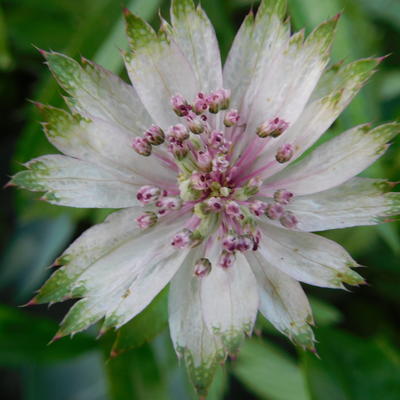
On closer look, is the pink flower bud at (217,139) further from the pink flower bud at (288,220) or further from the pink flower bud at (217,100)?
the pink flower bud at (288,220)

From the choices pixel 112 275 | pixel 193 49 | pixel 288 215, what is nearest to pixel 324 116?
pixel 288 215

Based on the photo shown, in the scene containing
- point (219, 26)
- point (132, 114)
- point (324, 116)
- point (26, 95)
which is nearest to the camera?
point (324, 116)

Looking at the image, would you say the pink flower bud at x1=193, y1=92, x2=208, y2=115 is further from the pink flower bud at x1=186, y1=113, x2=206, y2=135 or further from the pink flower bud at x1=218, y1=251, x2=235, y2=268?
the pink flower bud at x1=218, y1=251, x2=235, y2=268

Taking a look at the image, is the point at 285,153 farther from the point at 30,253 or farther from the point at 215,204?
the point at 30,253

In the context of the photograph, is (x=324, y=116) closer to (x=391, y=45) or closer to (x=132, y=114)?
(x=132, y=114)

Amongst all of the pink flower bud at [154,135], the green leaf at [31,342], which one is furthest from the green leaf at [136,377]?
the pink flower bud at [154,135]

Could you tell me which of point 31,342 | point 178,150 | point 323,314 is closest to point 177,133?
point 178,150
